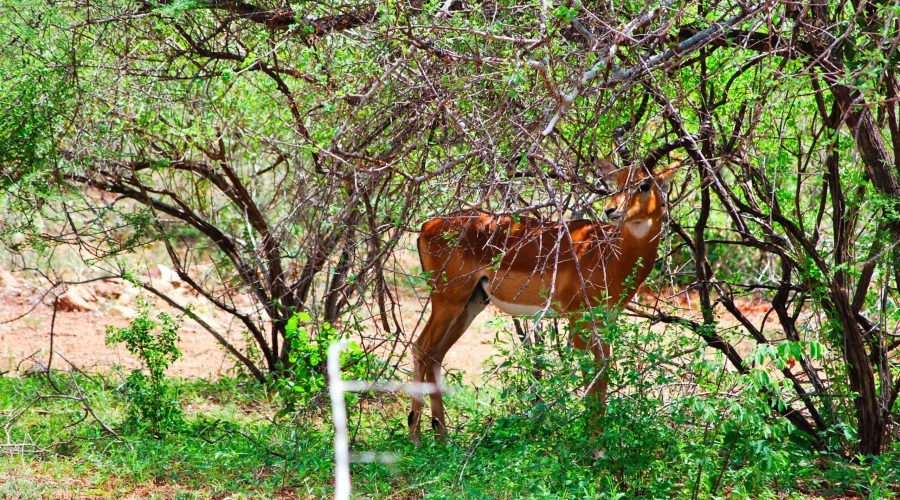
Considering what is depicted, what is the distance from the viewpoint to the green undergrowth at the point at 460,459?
4.90 metres

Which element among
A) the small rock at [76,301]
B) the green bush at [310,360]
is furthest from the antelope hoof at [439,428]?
the small rock at [76,301]

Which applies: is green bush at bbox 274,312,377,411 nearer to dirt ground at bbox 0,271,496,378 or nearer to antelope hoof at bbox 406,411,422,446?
antelope hoof at bbox 406,411,422,446

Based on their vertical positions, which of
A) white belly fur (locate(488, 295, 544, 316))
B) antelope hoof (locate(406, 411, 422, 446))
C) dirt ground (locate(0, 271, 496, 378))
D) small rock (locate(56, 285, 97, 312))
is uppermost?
small rock (locate(56, 285, 97, 312))

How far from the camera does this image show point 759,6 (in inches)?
183

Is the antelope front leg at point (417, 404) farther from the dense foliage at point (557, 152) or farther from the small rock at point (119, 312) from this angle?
the small rock at point (119, 312)

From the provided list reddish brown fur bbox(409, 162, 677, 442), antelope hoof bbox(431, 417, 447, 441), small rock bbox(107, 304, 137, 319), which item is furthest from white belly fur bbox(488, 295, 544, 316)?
small rock bbox(107, 304, 137, 319)

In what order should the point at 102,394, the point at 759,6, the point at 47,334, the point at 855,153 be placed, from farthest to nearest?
the point at 47,334
the point at 102,394
the point at 855,153
the point at 759,6

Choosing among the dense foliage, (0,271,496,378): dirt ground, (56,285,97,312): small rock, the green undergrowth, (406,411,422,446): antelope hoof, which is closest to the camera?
the dense foliage

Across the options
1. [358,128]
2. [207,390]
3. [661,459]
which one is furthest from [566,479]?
[207,390]

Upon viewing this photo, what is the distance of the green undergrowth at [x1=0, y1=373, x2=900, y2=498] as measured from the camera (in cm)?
490

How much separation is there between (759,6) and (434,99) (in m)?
1.61

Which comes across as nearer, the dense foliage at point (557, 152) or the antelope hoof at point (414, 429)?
the dense foliage at point (557, 152)

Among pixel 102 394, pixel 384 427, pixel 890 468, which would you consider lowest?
pixel 890 468

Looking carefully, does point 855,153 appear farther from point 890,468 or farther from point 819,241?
point 890,468
